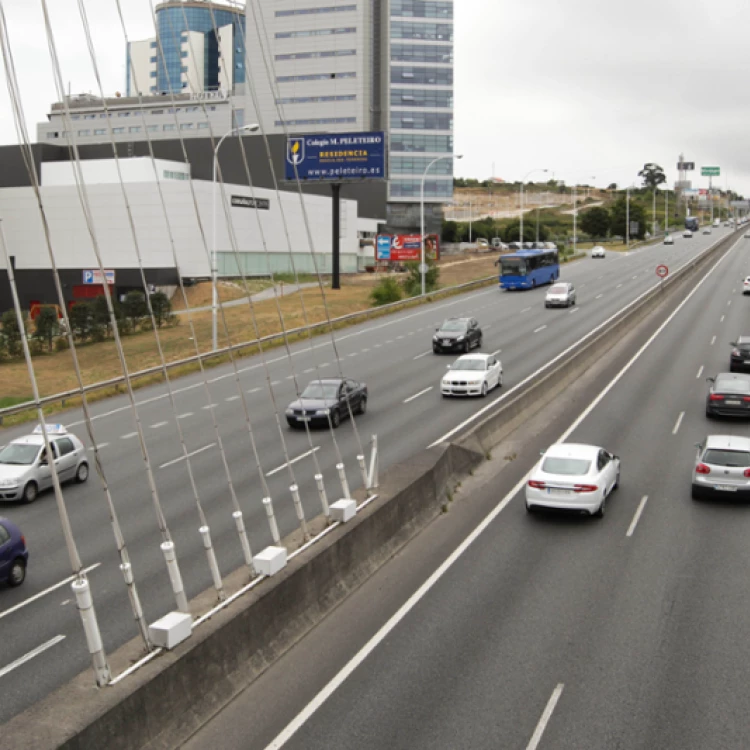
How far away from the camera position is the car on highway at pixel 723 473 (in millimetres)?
19891

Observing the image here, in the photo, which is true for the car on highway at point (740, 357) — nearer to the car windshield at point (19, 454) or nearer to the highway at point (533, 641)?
the highway at point (533, 641)

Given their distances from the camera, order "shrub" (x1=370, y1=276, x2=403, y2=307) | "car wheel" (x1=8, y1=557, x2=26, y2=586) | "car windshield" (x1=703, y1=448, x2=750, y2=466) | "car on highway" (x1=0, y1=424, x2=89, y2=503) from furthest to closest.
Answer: "shrub" (x1=370, y1=276, x2=403, y2=307) → "car on highway" (x1=0, y1=424, x2=89, y2=503) → "car windshield" (x1=703, y1=448, x2=750, y2=466) → "car wheel" (x1=8, y1=557, x2=26, y2=586)

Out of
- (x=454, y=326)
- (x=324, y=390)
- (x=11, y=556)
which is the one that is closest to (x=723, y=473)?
(x=324, y=390)

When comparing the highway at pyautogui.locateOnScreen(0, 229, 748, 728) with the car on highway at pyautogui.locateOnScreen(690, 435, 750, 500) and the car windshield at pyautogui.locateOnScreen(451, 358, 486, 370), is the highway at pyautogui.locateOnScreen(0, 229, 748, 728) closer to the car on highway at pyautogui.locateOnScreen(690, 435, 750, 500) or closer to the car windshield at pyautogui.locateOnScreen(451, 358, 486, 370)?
the car on highway at pyautogui.locateOnScreen(690, 435, 750, 500)

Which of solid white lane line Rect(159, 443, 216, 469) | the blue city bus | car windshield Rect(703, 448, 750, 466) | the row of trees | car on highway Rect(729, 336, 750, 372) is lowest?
the blue city bus

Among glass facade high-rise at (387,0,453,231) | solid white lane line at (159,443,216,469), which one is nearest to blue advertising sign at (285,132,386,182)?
solid white lane line at (159,443,216,469)

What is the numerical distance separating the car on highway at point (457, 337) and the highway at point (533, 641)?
65.9 ft

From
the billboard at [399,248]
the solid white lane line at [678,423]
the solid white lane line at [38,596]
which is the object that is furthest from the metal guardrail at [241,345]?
the solid white lane line at [678,423]

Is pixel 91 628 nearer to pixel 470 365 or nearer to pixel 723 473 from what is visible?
pixel 723 473

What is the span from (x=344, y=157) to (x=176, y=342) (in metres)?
25.2

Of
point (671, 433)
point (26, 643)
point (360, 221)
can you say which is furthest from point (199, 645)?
point (360, 221)

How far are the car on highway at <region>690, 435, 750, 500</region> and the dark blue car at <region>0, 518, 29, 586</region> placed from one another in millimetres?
13747

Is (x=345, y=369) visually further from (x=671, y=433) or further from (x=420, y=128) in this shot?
(x=420, y=128)

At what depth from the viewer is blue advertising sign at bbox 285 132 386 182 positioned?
68250 millimetres
